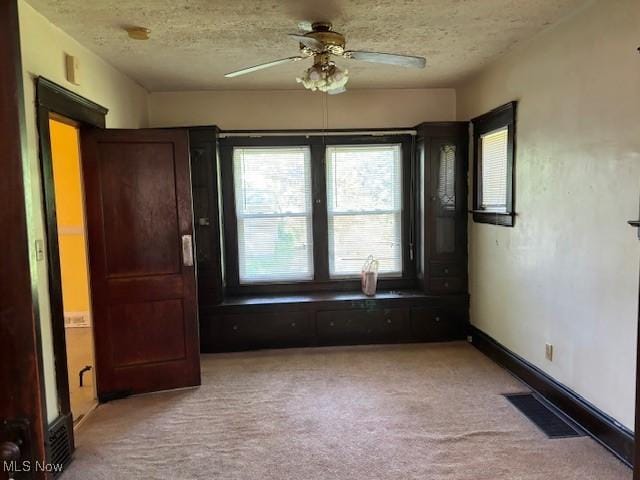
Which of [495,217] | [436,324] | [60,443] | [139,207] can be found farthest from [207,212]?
[495,217]

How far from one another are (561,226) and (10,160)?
10.1 feet

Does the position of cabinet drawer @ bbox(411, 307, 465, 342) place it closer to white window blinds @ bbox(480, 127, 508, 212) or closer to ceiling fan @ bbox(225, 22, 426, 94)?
white window blinds @ bbox(480, 127, 508, 212)

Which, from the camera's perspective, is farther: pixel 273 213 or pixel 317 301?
pixel 273 213

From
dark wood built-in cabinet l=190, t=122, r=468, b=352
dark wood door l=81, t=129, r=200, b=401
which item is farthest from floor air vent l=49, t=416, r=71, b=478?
dark wood built-in cabinet l=190, t=122, r=468, b=352

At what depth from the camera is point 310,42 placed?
2.54 meters

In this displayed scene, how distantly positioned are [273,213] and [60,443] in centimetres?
281

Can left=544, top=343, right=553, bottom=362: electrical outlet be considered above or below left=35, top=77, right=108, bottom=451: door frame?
below

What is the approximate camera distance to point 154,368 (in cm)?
352

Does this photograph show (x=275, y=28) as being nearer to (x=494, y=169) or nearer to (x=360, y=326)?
(x=494, y=169)

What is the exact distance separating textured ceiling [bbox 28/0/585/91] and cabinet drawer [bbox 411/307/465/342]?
2.34 meters

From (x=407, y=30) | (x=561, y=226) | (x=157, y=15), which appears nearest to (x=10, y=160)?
(x=157, y=15)

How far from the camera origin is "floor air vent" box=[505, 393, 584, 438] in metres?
2.73

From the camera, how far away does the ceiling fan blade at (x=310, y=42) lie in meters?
2.46
